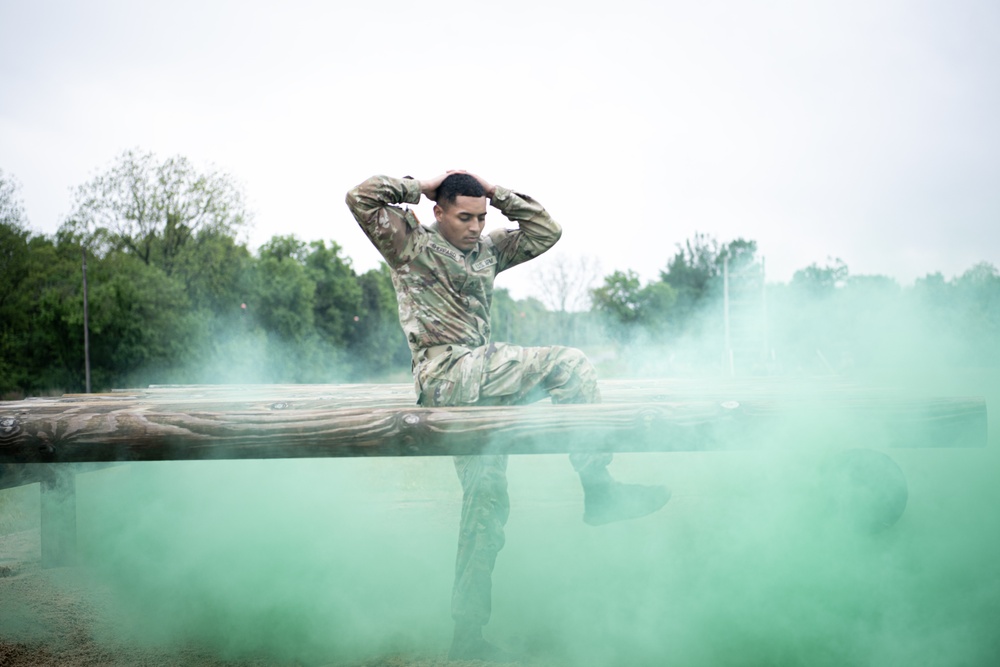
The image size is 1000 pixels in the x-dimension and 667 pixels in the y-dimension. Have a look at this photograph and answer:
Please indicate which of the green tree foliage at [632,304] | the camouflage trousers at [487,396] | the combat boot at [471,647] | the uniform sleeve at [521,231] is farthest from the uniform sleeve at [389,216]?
the green tree foliage at [632,304]

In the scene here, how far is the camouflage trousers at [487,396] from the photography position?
9.64 ft

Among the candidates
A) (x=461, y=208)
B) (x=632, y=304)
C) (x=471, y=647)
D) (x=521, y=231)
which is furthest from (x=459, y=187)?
(x=632, y=304)

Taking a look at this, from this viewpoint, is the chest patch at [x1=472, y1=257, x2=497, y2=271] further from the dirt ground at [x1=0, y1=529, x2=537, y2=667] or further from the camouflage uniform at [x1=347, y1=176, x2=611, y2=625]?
the dirt ground at [x1=0, y1=529, x2=537, y2=667]

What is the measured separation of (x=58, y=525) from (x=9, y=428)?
74.2 inches

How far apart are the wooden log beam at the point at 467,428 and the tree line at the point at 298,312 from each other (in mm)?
8387

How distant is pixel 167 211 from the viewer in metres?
24.1

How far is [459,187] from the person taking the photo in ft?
10.4

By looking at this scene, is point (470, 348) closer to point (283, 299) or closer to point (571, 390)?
point (571, 390)

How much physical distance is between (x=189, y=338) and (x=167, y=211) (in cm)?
447

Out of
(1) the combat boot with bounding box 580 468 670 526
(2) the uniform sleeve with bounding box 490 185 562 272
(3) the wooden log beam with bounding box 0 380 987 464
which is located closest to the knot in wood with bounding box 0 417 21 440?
(3) the wooden log beam with bounding box 0 380 987 464

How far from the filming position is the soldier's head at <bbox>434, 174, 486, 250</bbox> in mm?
3160

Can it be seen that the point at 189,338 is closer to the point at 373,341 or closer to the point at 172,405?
the point at 373,341

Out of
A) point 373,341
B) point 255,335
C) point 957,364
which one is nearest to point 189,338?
point 255,335

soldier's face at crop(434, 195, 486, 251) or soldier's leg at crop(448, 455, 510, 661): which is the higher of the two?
soldier's face at crop(434, 195, 486, 251)
